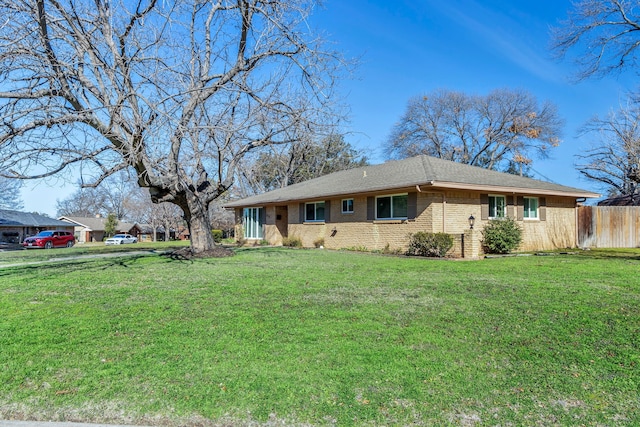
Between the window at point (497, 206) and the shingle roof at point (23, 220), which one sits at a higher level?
the shingle roof at point (23, 220)

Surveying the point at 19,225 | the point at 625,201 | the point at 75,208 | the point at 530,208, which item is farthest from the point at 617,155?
the point at 75,208

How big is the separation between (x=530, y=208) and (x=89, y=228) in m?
57.2

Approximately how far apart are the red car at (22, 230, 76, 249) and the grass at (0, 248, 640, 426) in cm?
3061

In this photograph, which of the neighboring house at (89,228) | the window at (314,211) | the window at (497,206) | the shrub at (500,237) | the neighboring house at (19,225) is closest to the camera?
the shrub at (500,237)

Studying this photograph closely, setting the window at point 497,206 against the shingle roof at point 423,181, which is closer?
the shingle roof at point 423,181

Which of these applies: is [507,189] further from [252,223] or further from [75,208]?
[75,208]

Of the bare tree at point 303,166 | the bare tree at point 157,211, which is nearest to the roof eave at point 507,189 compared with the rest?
the bare tree at point 303,166

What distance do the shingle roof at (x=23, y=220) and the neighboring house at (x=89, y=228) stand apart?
31.6 feet

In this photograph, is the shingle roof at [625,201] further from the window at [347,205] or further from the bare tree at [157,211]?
the bare tree at [157,211]

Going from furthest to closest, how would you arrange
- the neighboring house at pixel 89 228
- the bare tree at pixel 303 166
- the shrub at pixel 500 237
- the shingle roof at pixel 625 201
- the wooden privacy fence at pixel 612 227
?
1. the neighboring house at pixel 89 228
2. the bare tree at pixel 303 166
3. the shingle roof at pixel 625 201
4. the wooden privacy fence at pixel 612 227
5. the shrub at pixel 500 237

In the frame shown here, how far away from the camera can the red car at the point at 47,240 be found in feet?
109

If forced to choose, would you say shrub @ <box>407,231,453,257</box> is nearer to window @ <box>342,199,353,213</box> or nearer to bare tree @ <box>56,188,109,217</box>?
window @ <box>342,199,353,213</box>

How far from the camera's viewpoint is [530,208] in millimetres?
17344

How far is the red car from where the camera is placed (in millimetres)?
33219
